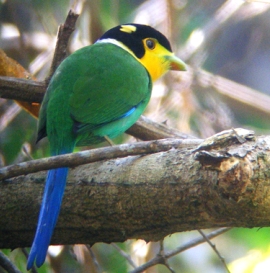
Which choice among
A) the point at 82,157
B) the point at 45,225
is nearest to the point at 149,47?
the point at 82,157

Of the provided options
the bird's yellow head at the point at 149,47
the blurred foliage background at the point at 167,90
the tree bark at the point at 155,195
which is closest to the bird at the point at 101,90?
the bird's yellow head at the point at 149,47

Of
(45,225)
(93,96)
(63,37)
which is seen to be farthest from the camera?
(93,96)

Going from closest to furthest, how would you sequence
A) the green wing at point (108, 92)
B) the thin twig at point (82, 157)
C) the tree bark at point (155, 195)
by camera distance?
the tree bark at point (155, 195) < the thin twig at point (82, 157) < the green wing at point (108, 92)

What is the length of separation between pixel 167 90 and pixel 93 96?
4.58ft

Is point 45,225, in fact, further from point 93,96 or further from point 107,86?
point 107,86

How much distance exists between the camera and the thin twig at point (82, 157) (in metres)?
1.85

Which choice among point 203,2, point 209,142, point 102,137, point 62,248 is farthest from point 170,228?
point 203,2

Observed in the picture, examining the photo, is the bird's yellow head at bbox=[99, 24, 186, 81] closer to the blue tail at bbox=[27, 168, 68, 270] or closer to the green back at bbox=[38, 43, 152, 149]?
the green back at bbox=[38, 43, 152, 149]

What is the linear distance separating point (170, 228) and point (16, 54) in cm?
279

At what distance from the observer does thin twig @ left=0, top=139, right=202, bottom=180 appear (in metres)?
1.85

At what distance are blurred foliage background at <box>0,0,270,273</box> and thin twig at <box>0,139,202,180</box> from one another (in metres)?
1.42

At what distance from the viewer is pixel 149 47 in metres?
3.35

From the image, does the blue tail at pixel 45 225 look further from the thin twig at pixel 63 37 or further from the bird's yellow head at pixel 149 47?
the bird's yellow head at pixel 149 47

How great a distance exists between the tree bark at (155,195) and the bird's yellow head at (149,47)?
1376mm
